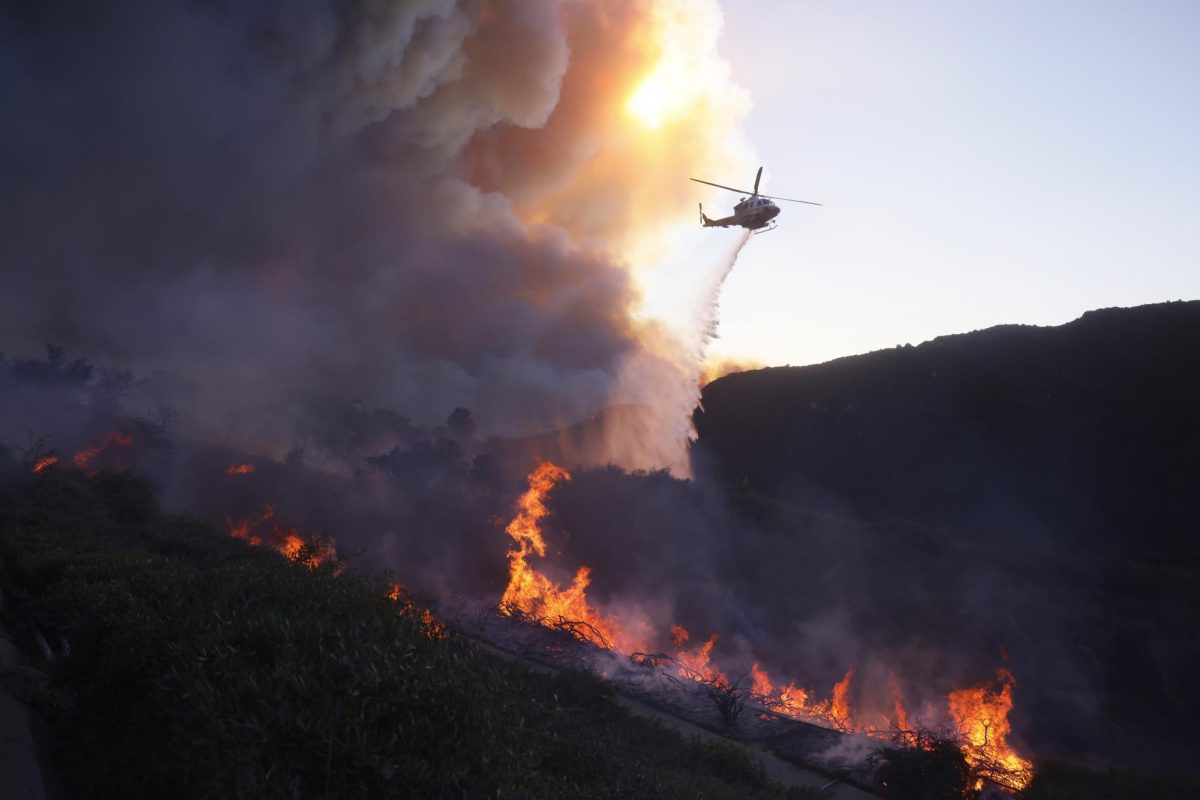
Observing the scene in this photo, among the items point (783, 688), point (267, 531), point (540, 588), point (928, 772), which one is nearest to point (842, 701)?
point (783, 688)

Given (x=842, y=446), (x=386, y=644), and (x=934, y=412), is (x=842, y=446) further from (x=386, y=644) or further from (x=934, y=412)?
(x=386, y=644)

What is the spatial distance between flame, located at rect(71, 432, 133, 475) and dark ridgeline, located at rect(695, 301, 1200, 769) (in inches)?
1409

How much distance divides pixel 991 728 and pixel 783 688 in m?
6.30

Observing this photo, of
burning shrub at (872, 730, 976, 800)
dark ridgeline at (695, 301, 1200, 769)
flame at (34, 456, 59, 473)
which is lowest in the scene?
burning shrub at (872, 730, 976, 800)

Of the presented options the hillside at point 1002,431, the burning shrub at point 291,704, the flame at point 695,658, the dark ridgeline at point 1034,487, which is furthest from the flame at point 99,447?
the hillside at point 1002,431

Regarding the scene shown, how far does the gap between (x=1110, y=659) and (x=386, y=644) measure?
3028 centimetres

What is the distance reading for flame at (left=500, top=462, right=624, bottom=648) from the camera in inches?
1059

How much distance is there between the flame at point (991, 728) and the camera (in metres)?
16.9

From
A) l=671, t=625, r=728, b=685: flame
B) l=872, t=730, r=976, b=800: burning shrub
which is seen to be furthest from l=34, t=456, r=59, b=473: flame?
l=872, t=730, r=976, b=800: burning shrub

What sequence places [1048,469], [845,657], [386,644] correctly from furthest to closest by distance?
[1048,469]
[845,657]
[386,644]

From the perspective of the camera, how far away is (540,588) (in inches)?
1163

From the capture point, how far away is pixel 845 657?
89.7 feet

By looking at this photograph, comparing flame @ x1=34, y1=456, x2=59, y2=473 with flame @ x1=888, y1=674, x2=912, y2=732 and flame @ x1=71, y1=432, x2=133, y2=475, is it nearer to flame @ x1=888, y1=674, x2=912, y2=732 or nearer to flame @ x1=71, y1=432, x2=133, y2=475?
flame @ x1=71, y1=432, x2=133, y2=475

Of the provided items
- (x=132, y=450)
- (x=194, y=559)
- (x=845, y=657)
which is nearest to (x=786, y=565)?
(x=845, y=657)
